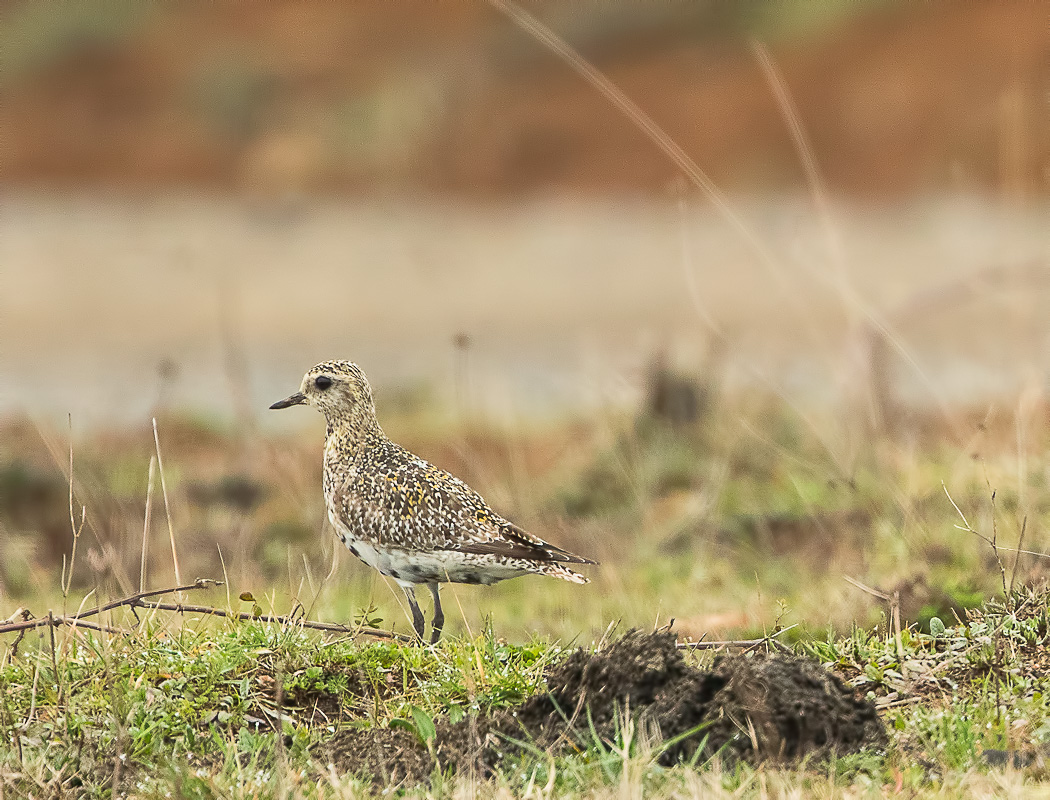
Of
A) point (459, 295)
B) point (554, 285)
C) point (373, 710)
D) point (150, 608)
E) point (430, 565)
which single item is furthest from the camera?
point (554, 285)

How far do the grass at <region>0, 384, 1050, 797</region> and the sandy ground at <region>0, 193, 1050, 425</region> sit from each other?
1.58 meters

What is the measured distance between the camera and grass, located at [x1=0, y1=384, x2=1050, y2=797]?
4734 millimetres

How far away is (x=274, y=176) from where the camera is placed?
1307 inches

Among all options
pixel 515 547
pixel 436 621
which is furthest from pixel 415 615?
pixel 515 547

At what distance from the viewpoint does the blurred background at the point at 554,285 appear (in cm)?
903

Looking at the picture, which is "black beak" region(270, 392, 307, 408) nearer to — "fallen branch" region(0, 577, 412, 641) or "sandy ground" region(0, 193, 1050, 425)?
"fallen branch" region(0, 577, 412, 641)

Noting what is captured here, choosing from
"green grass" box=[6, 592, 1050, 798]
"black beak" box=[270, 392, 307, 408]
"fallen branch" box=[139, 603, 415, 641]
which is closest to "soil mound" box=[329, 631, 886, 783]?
"green grass" box=[6, 592, 1050, 798]

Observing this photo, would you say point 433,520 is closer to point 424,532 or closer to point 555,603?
point 424,532

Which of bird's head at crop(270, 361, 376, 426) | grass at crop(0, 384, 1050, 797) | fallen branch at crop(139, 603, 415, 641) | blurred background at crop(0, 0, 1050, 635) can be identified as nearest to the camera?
grass at crop(0, 384, 1050, 797)

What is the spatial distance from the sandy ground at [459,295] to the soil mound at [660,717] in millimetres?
7122

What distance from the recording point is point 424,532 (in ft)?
21.7

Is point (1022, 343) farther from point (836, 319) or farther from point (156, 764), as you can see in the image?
point (836, 319)

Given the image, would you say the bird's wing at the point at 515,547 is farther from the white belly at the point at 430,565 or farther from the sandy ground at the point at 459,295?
the sandy ground at the point at 459,295

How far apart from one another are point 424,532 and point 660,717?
2011mm
